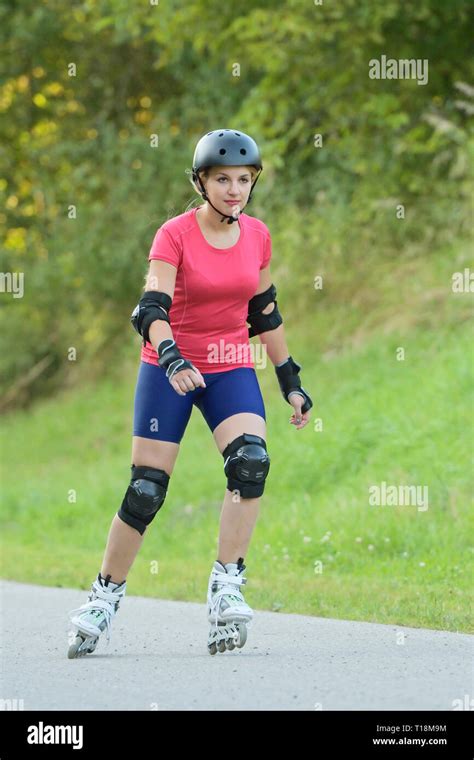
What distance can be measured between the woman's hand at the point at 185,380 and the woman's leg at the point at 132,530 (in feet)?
1.44

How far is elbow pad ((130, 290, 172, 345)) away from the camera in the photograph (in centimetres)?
552

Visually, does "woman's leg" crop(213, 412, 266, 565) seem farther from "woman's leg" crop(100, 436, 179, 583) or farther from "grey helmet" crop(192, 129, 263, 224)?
"grey helmet" crop(192, 129, 263, 224)

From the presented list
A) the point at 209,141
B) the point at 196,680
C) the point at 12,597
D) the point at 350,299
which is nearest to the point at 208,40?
the point at 350,299

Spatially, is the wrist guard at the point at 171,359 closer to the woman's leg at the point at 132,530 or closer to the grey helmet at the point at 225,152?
the woman's leg at the point at 132,530

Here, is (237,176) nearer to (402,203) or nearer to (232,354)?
(232,354)

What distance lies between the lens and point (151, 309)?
18.1ft

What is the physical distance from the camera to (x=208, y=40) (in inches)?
600

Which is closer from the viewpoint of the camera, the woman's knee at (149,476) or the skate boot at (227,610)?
the skate boot at (227,610)

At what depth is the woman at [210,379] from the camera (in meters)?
5.58

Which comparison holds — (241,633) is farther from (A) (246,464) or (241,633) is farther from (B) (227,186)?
(B) (227,186)

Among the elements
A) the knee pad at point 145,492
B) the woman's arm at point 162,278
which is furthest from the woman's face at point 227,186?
the knee pad at point 145,492
